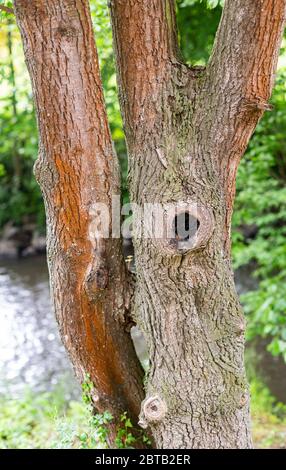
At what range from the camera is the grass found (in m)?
5.23

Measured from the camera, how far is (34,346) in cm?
1002

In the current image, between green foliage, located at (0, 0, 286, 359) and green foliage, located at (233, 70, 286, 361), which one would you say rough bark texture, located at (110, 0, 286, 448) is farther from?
green foliage, located at (233, 70, 286, 361)

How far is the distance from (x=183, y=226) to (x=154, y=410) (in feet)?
3.11

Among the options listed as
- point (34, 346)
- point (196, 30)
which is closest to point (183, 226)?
point (196, 30)

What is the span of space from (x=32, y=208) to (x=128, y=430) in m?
14.7

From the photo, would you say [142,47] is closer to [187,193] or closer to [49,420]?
[187,193]

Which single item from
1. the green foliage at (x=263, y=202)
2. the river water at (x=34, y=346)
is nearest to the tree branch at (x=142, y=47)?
the green foliage at (x=263, y=202)

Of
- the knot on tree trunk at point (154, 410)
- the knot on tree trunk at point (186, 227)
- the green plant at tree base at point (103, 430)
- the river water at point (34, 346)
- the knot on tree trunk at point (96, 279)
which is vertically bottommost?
the river water at point (34, 346)

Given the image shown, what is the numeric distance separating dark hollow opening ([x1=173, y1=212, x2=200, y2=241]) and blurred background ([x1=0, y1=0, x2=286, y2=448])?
2.09 ft

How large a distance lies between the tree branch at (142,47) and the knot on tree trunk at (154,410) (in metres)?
1.43

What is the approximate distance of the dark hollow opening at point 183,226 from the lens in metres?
2.67

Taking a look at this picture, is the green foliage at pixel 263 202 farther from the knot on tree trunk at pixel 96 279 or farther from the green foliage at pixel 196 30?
the knot on tree trunk at pixel 96 279
